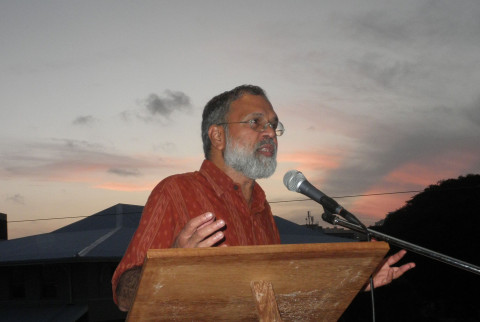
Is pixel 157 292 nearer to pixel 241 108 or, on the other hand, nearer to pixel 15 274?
pixel 241 108

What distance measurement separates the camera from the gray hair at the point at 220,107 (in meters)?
3.23

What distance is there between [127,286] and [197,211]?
25.4 inches

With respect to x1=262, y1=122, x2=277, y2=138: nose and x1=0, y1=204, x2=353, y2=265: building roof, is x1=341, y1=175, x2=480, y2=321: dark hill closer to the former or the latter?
x1=0, y1=204, x2=353, y2=265: building roof

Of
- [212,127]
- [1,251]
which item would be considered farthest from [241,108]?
[1,251]

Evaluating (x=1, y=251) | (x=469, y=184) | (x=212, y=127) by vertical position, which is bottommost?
(x=1, y=251)

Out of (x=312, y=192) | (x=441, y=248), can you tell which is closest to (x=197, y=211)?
(x=312, y=192)

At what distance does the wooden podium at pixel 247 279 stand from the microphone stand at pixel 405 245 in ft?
1.06

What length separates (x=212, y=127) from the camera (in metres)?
3.24

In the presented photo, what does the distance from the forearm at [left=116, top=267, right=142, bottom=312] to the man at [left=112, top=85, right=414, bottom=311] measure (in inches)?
3.3

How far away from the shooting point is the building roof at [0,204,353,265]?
14258 mm

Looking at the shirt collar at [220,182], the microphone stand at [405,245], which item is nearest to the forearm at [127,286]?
the shirt collar at [220,182]

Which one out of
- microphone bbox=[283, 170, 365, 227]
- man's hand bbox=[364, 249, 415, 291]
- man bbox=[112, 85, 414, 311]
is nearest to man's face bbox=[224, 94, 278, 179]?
man bbox=[112, 85, 414, 311]

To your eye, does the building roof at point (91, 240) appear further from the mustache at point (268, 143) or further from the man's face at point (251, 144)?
the mustache at point (268, 143)

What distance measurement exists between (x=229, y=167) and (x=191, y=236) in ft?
4.74
